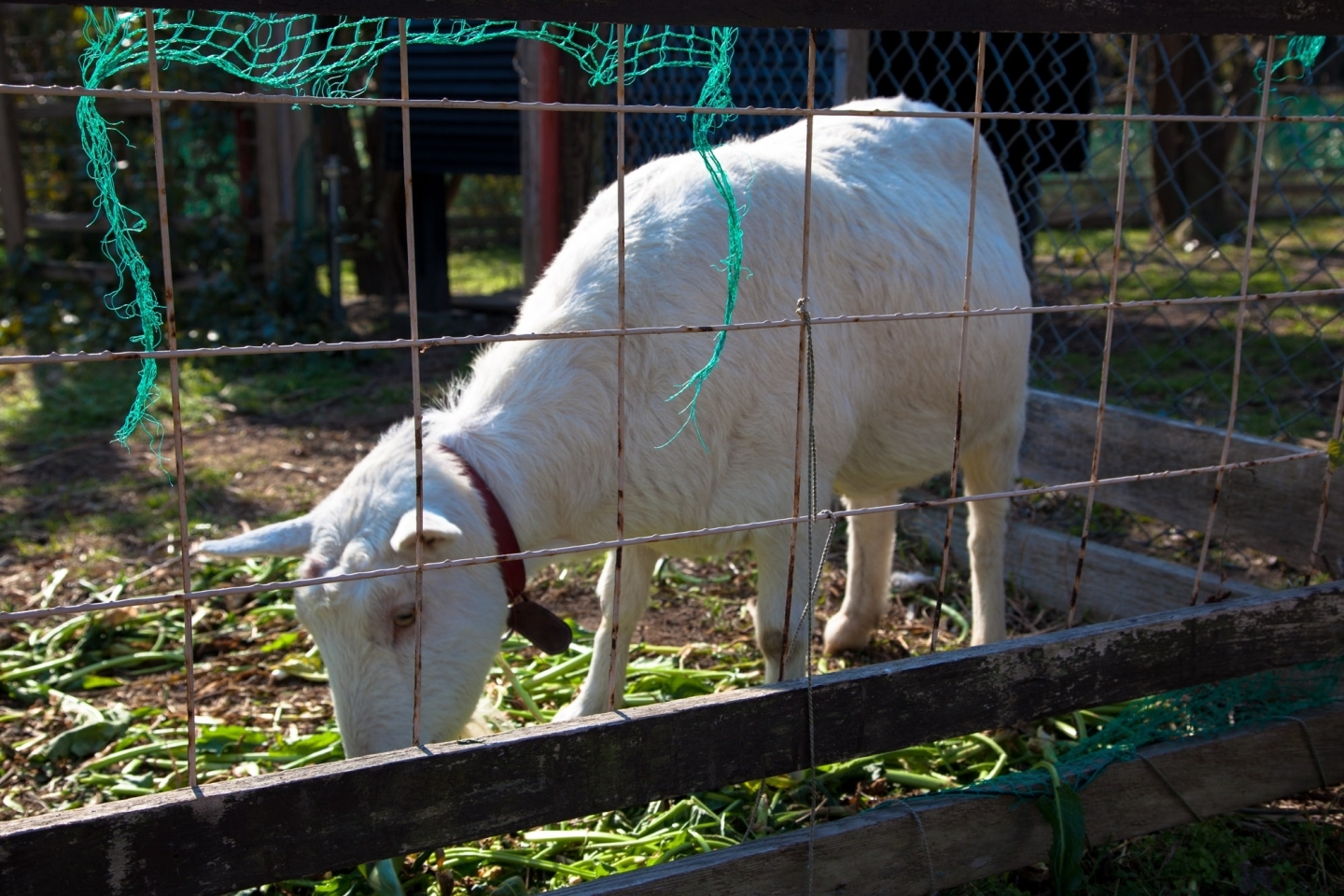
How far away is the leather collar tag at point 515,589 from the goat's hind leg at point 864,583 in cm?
154

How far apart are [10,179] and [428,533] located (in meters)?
9.76

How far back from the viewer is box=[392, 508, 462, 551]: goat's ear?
91.3 inches

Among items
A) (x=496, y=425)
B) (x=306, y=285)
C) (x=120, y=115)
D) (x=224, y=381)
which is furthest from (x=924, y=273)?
(x=120, y=115)

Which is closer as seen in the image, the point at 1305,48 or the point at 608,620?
the point at 1305,48

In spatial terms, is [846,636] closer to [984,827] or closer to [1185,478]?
[1185,478]

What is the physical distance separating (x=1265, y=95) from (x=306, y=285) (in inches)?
291

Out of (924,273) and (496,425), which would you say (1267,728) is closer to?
(924,273)

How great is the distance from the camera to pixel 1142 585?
153 inches

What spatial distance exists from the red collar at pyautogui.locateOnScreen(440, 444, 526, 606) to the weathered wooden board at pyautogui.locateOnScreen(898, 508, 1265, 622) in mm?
1741

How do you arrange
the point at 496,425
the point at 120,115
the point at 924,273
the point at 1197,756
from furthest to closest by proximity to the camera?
the point at 120,115, the point at 924,273, the point at 496,425, the point at 1197,756

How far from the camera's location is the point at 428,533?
2.33m

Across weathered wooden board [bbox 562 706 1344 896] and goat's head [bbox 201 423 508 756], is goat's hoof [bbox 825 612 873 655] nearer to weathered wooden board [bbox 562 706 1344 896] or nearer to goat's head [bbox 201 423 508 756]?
weathered wooden board [bbox 562 706 1344 896]

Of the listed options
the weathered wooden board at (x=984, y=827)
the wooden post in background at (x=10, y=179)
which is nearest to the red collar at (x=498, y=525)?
the weathered wooden board at (x=984, y=827)

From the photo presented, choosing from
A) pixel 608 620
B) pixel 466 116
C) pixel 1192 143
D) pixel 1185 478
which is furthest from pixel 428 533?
pixel 1192 143
